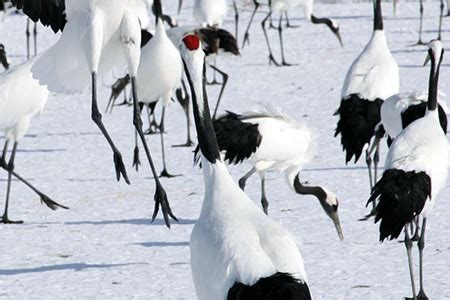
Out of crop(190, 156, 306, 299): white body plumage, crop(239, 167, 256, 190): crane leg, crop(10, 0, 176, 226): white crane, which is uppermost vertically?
crop(10, 0, 176, 226): white crane

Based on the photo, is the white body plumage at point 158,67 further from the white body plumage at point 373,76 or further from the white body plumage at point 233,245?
the white body plumage at point 233,245

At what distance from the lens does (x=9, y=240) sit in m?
7.39

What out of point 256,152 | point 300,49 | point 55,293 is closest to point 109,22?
point 55,293

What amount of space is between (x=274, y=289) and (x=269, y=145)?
382cm

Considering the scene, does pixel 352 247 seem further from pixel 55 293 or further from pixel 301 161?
pixel 55 293

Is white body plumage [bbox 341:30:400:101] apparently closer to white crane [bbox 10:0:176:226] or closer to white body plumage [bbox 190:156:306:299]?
white crane [bbox 10:0:176:226]

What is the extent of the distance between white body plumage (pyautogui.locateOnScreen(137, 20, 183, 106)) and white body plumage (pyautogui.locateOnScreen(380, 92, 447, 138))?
251cm

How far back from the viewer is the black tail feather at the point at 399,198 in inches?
223

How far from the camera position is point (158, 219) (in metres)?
7.83

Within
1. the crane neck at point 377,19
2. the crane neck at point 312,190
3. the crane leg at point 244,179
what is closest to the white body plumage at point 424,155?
the crane neck at point 312,190

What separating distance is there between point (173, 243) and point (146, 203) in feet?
4.61

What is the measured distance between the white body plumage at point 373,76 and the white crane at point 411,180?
2.05 meters

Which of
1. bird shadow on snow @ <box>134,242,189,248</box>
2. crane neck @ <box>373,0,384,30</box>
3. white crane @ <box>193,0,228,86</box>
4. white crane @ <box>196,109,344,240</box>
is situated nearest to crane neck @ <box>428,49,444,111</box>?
white crane @ <box>196,109,344,240</box>

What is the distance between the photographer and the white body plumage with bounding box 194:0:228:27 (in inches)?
640
